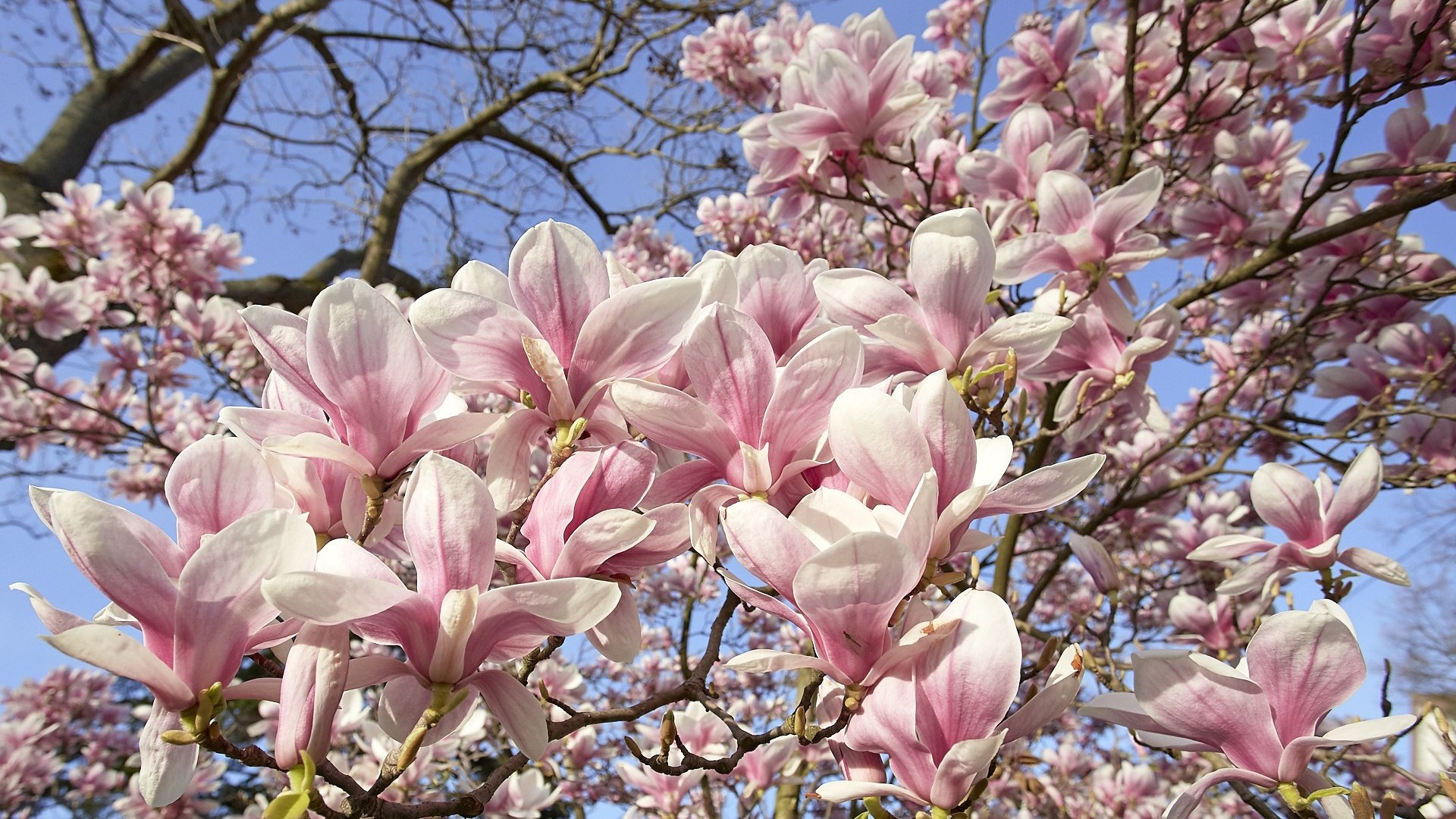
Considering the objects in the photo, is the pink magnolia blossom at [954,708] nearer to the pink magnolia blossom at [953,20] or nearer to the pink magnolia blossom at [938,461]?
the pink magnolia blossom at [938,461]

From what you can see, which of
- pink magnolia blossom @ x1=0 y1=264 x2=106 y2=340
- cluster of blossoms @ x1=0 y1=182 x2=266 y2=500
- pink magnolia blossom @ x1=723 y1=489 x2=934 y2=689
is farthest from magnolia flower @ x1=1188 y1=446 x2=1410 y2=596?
pink magnolia blossom @ x1=0 y1=264 x2=106 y2=340

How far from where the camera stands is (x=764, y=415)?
0.58 m

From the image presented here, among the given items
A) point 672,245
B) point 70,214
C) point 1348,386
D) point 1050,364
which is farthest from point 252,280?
point 1348,386

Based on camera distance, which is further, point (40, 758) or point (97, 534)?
point (40, 758)

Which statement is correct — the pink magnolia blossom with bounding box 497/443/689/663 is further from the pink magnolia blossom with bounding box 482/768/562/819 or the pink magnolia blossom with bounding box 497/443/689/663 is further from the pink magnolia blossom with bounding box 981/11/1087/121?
the pink magnolia blossom with bounding box 981/11/1087/121

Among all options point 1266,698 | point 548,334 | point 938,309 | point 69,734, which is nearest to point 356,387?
point 548,334

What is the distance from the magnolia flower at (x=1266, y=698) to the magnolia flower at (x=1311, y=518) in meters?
0.67

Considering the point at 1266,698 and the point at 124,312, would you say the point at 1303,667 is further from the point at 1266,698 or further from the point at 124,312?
the point at 124,312

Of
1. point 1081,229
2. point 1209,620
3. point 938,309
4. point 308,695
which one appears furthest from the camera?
point 1209,620

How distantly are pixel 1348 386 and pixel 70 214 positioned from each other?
4.11 m

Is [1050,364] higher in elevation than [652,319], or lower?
higher

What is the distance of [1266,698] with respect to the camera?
0.55 meters

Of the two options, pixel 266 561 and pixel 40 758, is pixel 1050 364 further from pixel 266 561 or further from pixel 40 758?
pixel 40 758

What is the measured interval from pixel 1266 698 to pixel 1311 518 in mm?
793
